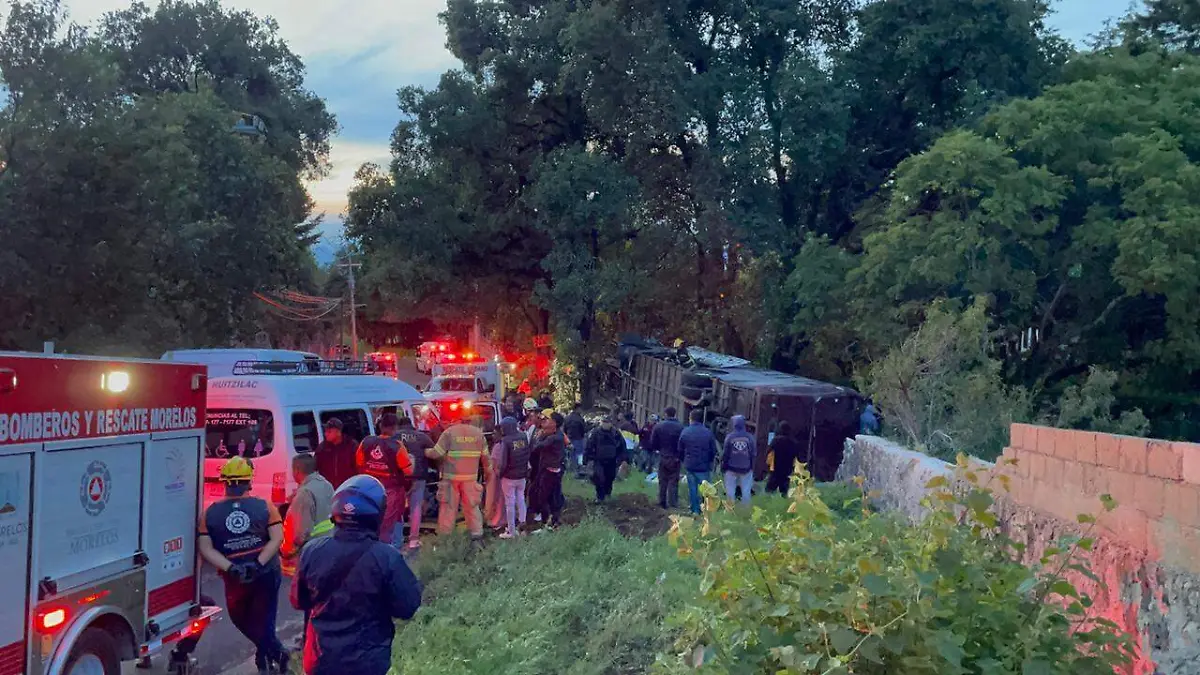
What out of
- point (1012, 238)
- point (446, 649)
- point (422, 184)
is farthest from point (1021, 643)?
point (422, 184)

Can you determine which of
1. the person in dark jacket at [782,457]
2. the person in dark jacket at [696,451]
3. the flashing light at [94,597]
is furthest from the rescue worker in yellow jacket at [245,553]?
the person in dark jacket at [782,457]

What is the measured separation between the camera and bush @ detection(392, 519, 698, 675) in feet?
23.2

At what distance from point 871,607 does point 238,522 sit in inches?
192

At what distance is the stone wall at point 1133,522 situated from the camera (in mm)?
4848

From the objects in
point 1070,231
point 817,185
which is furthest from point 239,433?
point 817,185

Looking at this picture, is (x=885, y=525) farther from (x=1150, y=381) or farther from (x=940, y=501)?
(x=1150, y=381)

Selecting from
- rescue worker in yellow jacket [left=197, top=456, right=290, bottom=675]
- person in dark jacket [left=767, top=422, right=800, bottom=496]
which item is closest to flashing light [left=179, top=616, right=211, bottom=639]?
rescue worker in yellow jacket [left=197, top=456, right=290, bottom=675]

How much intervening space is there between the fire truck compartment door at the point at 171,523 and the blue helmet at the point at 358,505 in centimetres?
249

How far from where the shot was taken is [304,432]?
11.2 metres

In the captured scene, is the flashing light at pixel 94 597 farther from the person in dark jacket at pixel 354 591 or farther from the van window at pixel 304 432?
the van window at pixel 304 432

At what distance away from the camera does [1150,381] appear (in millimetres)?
22875

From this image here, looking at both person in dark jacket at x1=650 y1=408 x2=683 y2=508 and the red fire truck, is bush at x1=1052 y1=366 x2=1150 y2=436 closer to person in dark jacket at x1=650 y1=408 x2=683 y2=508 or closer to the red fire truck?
person in dark jacket at x1=650 y1=408 x2=683 y2=508

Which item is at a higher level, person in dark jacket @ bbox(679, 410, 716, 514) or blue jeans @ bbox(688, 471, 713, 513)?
person in dark jacket @ bbox(679, 410, 716, 514)

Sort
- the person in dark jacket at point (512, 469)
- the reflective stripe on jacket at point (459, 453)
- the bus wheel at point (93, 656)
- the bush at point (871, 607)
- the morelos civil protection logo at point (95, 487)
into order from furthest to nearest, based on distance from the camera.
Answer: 1. the person in dark jacket at point (512, 469)
2. the reflective stripe on jacket at point (459, 453)
3. the morelos civil protection logo at point (95, 487)
4. the bus wheel at point (93, 656)
5. the bush at point (871, 607)
